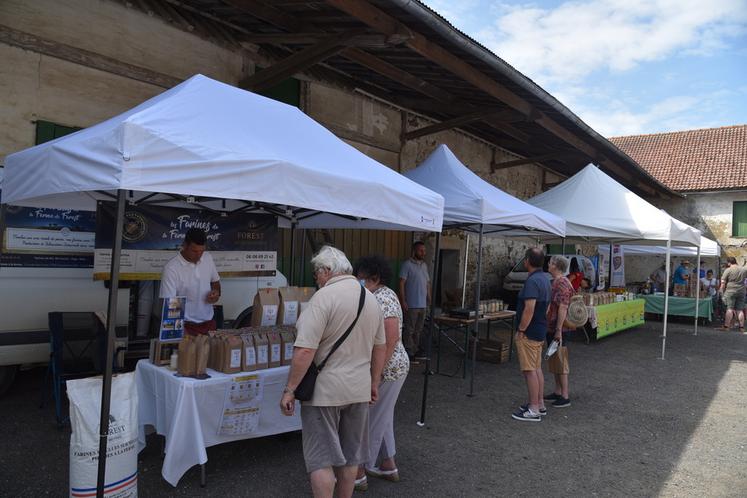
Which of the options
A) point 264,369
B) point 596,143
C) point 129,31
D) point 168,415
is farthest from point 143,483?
point 596,143

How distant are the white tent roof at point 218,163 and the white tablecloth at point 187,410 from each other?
1.22 meters

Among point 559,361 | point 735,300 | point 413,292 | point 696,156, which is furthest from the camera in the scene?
point 696,156

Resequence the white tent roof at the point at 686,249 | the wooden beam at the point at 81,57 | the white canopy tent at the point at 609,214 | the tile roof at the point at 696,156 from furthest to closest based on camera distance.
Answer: the tile roof at the point at 696,156, the white tent roof at the point at 686,249, the white canopy tent at the point at 609,214, the wooden beam at the point at 81,57

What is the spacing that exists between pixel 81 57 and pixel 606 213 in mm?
7984

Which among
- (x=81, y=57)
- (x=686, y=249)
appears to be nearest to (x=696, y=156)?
(x=686, y=249)

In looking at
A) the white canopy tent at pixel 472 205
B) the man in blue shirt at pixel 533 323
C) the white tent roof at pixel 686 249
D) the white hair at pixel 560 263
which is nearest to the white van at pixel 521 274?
the white tent roof at pixel 686 249

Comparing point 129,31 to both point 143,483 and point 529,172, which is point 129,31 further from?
point 529,172

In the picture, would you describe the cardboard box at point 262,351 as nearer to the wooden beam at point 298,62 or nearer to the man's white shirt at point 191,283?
the man's white shirt at point 191,283

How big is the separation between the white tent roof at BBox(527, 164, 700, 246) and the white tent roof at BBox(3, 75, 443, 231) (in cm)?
512

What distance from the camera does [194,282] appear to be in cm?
435

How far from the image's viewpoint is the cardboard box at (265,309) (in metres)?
4.07

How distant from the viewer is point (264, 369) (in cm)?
362

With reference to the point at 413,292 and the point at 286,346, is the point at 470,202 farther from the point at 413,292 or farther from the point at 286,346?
the point at 286,346

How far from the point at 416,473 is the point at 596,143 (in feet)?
35.2
